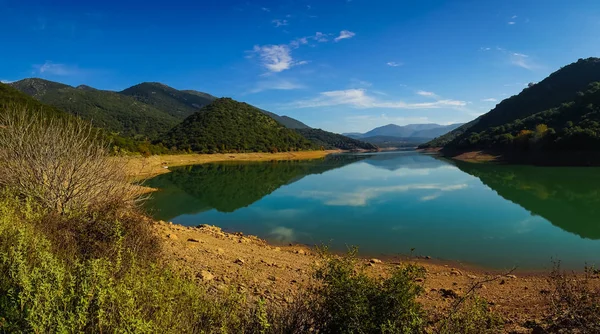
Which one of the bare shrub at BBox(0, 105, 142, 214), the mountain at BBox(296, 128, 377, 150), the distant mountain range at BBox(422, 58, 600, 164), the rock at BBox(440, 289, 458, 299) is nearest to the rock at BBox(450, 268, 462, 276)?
the rock at BBox(440, 289, 458, 299)

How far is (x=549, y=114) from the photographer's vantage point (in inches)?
2520

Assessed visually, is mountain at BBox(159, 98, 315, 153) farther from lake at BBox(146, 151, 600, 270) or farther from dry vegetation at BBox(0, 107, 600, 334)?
dry vegetation at BBox(0, 107, 600, 334)

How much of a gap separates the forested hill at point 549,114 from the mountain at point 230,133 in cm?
5192

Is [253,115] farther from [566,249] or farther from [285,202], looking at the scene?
[566,249]

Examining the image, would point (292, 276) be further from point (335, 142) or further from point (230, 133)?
A: point (335, 142)

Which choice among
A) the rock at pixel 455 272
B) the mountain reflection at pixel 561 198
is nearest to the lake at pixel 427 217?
the mountain reflection at pixel 561 198

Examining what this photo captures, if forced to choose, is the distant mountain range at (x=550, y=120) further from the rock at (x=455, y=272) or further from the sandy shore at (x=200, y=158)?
the rock at (x=455, y=272)

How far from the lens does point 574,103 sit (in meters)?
59.2

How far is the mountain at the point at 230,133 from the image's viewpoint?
283 ft

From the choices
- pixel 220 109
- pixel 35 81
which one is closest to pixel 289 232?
pixel 220 109

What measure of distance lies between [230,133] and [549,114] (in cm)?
7571

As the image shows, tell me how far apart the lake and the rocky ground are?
62.5 inches

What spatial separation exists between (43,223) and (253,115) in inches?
4427

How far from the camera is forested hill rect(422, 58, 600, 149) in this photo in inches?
1998
